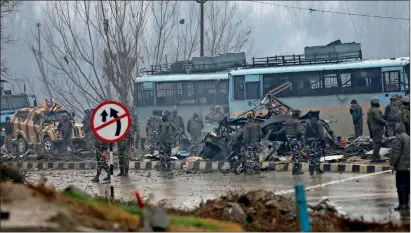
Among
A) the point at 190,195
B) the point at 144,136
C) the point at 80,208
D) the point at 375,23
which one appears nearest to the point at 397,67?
the point at 144,136

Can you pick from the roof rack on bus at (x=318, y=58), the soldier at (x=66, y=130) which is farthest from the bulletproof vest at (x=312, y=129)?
the soldier at (x=66, y=130)

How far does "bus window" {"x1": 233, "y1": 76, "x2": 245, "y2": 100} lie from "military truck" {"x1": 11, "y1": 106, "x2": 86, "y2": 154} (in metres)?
6.46

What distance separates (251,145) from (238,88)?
1191 centimetres

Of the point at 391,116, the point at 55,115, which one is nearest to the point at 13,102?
the point at 55,115

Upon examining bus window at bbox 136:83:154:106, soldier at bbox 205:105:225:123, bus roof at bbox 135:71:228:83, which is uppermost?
bus roof at bbox 135:71:228:83

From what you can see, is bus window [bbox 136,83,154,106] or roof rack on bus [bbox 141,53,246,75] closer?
roof rack on bus [bbox 141,53,246,75]

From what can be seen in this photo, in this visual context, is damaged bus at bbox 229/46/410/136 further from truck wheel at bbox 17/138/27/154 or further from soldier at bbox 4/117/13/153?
soldier at bbox 4/117/13/153

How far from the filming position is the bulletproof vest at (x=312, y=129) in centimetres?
2152

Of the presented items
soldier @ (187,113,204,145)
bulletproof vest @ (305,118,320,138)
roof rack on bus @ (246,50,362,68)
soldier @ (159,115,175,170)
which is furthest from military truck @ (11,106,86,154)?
bulletproof vest @ (305,118,320,138)

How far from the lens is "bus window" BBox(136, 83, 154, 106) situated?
122 feet

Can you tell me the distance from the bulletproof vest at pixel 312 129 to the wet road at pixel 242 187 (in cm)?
102

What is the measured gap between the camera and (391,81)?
102 ft

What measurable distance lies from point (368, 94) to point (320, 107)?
1851 mm

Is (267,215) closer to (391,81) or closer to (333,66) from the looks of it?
(391,81)
